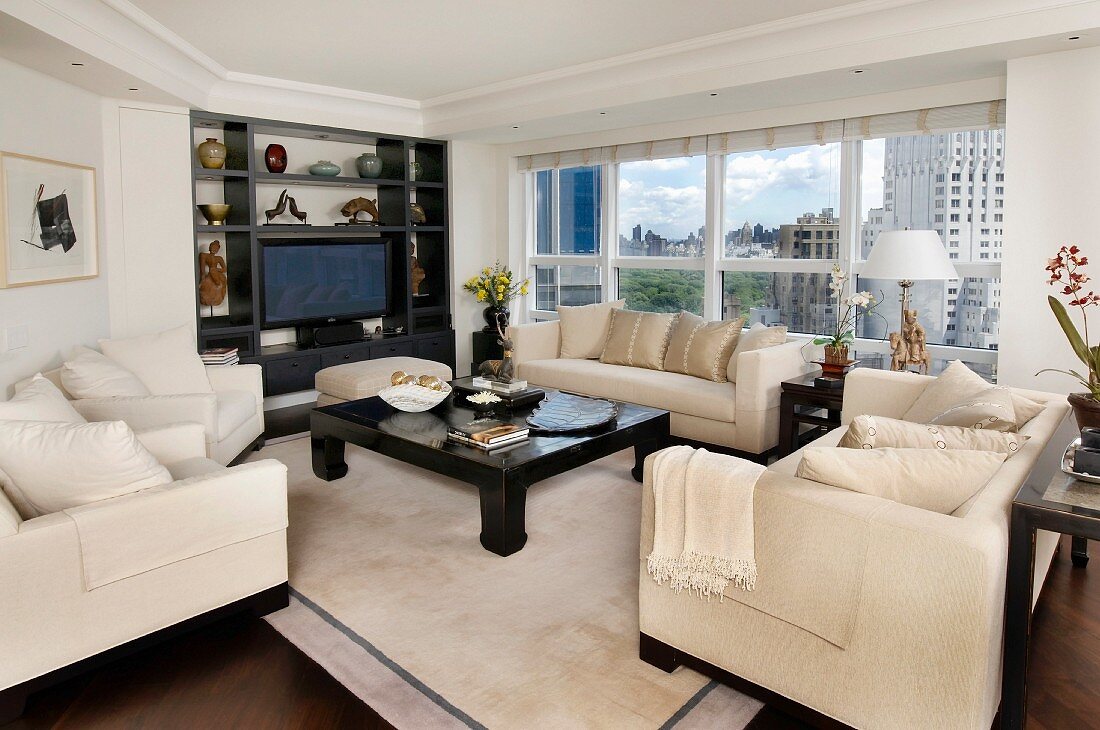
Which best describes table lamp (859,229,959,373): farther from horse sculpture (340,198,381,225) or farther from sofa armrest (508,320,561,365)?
horse sculpture (340,198,381,225)

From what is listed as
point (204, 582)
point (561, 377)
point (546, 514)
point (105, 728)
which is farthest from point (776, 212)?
point (105, 728)

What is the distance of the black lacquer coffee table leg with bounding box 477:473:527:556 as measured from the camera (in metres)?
3.22

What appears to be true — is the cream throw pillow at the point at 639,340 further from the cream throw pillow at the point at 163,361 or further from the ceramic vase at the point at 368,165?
the cream throw pillow at the point at 163,361

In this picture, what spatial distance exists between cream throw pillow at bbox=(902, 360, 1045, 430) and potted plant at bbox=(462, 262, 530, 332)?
4.44m

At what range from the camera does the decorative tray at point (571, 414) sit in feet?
12.4

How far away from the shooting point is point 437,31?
4457mm

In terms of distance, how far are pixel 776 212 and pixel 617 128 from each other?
4.91 feet

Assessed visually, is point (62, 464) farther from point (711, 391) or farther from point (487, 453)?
point (711, 391)

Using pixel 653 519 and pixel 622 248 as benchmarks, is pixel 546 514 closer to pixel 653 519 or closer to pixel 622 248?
pixel 653 519

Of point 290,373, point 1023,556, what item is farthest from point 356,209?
point 1023,556

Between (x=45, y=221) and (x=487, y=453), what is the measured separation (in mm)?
2803

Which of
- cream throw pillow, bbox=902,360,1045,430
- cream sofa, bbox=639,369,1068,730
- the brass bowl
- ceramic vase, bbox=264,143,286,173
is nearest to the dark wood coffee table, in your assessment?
cream sofa, bbox=639,369,1068,730

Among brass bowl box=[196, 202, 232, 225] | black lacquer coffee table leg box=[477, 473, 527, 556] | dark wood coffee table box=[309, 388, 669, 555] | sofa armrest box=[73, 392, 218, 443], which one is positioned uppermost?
brass bowl box=[196, 202, 232, 225]

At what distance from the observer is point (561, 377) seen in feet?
18.2
